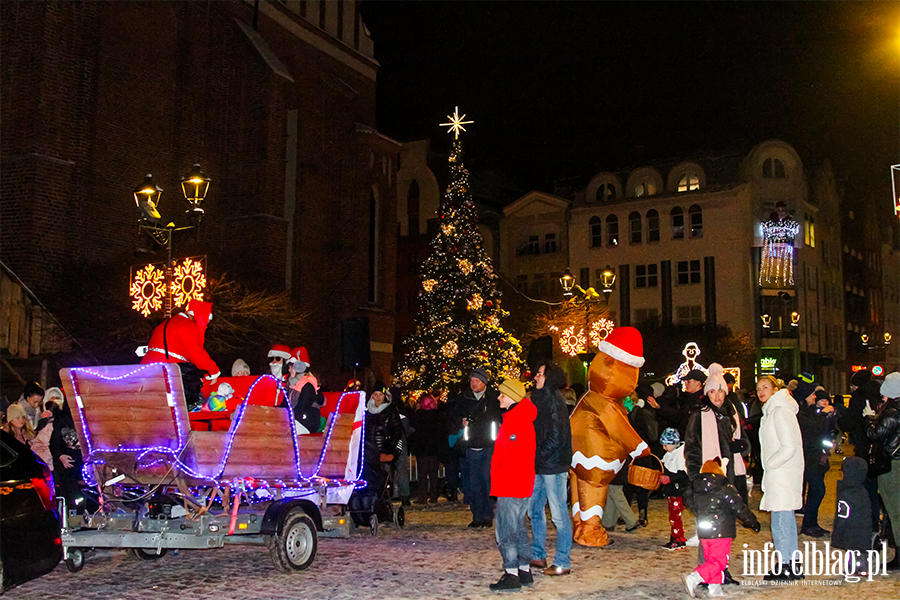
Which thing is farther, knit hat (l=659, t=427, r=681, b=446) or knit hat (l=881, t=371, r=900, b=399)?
knit hat (l=659, t=427, r=681, b=446)

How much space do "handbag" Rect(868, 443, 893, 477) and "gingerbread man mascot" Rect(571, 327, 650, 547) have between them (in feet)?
7.25

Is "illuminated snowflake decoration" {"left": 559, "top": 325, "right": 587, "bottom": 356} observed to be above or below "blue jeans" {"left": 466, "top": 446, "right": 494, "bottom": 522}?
above

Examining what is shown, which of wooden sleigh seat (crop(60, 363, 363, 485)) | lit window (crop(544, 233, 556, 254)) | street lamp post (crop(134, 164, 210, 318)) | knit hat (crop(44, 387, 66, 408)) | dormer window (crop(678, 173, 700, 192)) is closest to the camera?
wooden sleigh seat (crop(60, 363, 363, 485))

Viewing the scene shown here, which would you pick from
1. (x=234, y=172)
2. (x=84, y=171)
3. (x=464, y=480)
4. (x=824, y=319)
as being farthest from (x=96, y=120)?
(x=824, y=319)

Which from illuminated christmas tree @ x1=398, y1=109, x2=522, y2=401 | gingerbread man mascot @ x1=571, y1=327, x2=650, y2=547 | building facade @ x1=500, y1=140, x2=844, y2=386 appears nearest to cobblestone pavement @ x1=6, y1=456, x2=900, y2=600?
gingerbread man mascot @ x1=571, y1=327, x2=650, y2=547

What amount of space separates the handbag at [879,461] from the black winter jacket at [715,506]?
6.04ft

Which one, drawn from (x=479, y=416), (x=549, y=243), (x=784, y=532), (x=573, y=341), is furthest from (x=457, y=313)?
(x=549, y=243)

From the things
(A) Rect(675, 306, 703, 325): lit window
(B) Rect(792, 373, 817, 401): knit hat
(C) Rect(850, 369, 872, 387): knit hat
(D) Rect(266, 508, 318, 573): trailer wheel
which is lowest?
(D) Rect(266, 508, 318, 573): trailer wheel

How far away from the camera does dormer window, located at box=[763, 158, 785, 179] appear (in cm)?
5415

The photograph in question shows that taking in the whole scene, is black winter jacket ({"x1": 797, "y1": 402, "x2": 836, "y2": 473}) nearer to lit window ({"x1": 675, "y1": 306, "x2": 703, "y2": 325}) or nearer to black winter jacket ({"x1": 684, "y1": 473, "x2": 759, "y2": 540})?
black winter jacket ({"x1": 684, "y1": 473, "x2": 759, "y2": 540})

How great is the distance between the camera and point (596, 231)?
55531 millimetres

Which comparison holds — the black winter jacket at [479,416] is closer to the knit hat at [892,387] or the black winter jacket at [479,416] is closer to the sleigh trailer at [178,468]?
the sleigh trailer at [178,468]

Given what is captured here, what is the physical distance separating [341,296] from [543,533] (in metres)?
23.0

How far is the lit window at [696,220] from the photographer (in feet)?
Answer: 173
